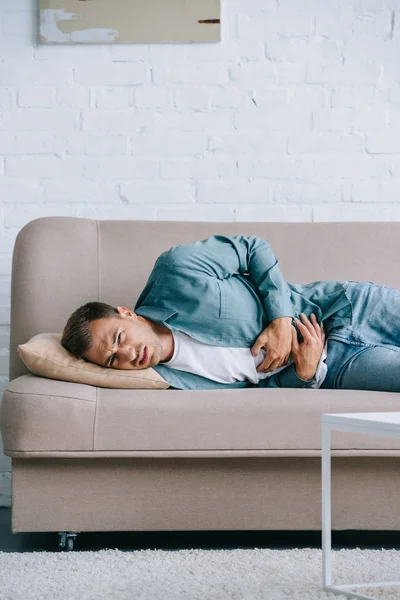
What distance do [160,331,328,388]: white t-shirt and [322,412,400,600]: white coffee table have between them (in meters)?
0.71

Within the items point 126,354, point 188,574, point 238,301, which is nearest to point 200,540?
point 188,574

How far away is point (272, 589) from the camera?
5.76ft

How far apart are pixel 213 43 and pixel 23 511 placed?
1.88 meters

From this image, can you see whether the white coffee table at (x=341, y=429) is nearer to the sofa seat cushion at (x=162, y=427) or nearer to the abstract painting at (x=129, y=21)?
the sofa seat cushion at (x=162, y=427)

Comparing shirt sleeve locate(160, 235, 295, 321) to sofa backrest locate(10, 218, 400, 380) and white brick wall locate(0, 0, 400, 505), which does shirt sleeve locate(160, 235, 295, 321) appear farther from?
white brick wall locate(0, 0, 400, 505)

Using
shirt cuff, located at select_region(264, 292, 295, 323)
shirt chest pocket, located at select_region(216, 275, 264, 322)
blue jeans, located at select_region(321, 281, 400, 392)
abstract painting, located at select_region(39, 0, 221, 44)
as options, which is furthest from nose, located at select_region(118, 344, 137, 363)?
abstract painting, located at select_region(39, 0, 221, 44)

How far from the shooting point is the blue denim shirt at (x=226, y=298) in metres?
2.39

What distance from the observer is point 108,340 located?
86.8 inches

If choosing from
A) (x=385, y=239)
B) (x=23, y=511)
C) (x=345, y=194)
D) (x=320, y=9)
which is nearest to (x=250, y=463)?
(x=23, y=511)

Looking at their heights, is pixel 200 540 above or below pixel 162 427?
below

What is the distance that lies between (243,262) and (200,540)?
83cm

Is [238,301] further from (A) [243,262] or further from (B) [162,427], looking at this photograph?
(B) [162,427]

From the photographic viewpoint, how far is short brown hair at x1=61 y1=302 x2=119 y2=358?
2209 mm

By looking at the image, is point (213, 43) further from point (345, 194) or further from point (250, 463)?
point (250, 463)
